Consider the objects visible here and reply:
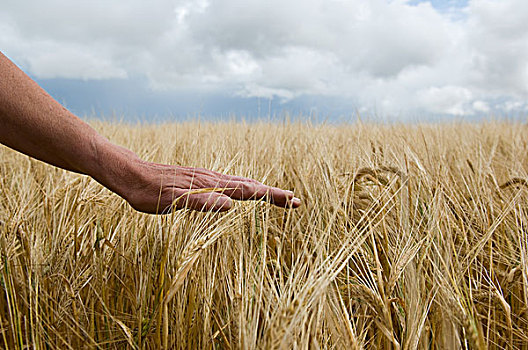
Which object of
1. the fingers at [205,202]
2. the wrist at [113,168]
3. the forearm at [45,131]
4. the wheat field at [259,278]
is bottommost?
the wheat field at [259,278]

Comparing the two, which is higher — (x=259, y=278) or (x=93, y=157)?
(x=93, y=157)

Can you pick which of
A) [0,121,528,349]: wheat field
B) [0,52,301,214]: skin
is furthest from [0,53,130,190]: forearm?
[0,121,528,349]: wheat field

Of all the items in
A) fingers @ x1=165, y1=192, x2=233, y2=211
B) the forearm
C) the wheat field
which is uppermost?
the forearm

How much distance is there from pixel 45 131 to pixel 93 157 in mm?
111

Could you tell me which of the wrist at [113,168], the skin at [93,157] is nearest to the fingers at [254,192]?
the skin at [93,157]

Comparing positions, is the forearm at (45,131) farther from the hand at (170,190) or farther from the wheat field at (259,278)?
the wheat field at (259,278)

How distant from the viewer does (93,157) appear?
0.86 meters

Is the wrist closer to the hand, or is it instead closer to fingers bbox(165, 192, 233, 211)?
the hand

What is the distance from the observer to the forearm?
815 mm

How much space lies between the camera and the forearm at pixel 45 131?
815mm

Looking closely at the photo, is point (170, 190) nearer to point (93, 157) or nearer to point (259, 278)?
point (93, 157)

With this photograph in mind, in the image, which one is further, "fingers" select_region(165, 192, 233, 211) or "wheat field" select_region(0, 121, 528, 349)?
"fingers" select_region(165, 192, 233, 211)

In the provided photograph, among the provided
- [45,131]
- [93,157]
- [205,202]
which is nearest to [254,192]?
[205,202]

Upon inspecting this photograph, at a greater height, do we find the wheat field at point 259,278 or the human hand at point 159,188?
the human hand at point 159,188
